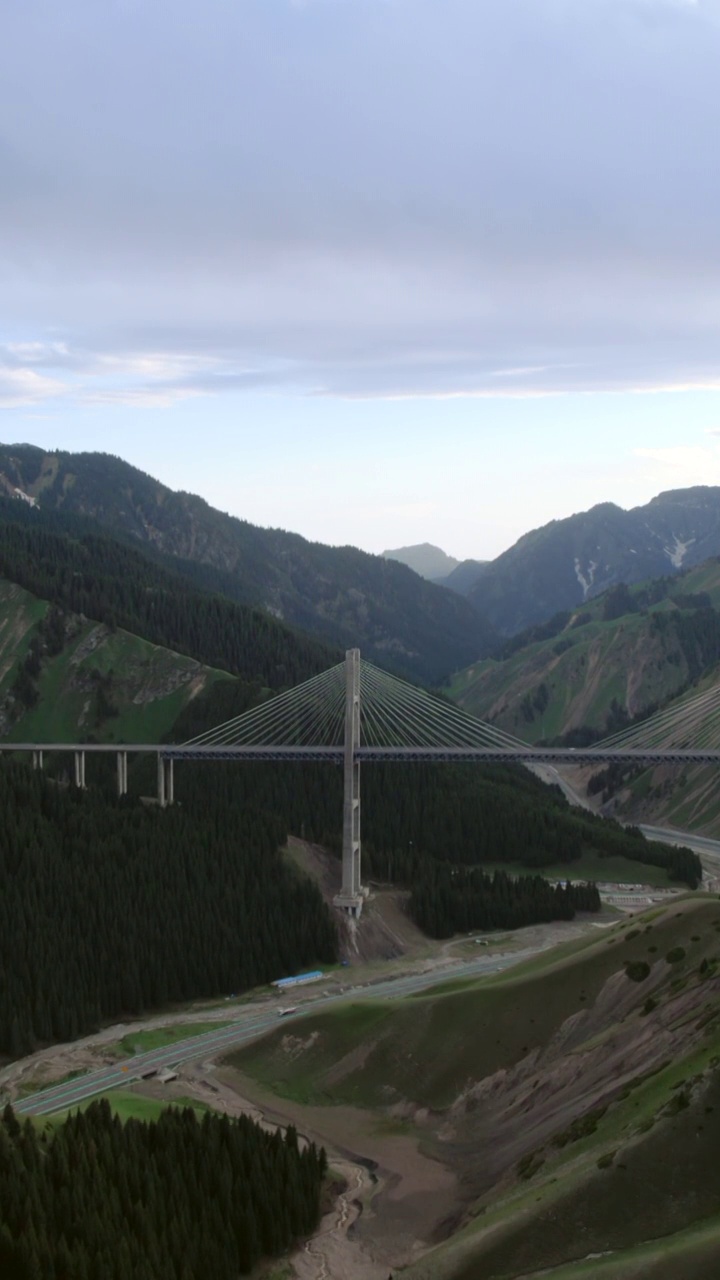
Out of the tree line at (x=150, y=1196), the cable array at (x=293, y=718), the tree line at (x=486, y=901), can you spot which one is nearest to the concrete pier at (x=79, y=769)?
the cable array at (x=293, y=718)

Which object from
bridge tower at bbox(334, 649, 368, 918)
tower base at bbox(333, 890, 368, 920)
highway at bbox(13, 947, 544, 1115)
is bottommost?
highway at bbox(13, 947, 544, 1115)

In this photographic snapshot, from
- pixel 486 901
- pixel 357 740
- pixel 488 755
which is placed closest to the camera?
pixel 488 755

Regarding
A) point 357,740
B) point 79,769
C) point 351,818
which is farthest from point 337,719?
point 351,818

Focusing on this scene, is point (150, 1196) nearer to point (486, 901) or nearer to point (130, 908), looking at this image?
point (130, 908)

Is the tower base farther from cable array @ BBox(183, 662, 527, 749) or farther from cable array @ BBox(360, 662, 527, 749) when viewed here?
cable array @ BBox(360, 662, 527, 749)

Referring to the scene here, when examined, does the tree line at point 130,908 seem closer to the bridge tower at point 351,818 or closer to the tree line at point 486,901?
the bridge tower at point 351,818

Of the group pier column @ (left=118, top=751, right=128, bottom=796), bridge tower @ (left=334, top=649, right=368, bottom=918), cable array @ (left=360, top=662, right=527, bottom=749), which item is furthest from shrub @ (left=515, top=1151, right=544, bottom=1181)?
pier column @ (left=118, top=751, right=128, bottom=796)
